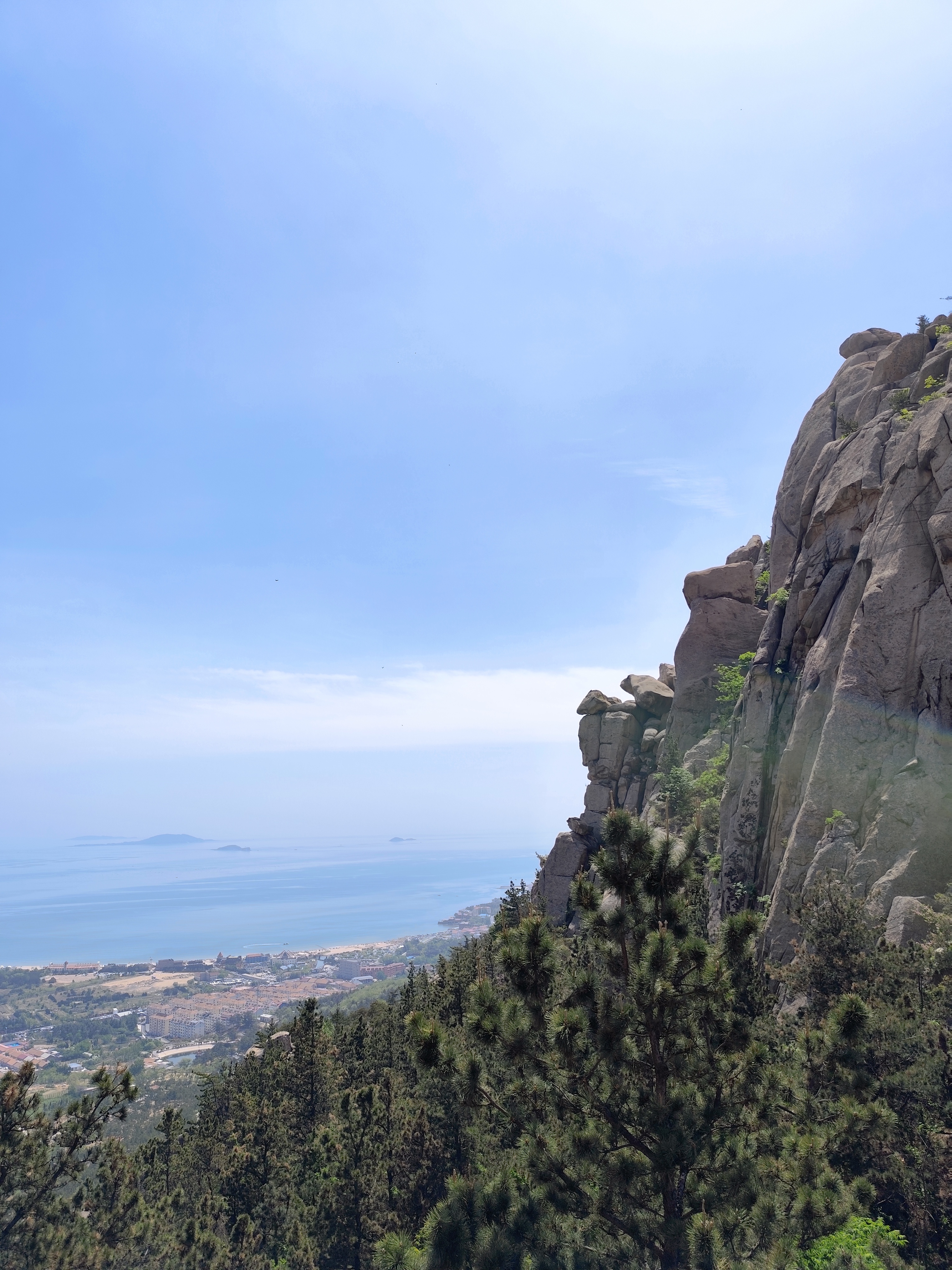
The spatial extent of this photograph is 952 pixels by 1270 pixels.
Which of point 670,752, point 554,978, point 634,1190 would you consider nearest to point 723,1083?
point 634,1190

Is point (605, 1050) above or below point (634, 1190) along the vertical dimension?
above

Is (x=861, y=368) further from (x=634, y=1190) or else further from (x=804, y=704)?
(x=634, y=1190)

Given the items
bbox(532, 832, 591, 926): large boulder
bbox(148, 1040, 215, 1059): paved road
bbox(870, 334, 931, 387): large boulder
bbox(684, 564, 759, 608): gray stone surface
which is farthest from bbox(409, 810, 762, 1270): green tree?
bbox(148, 1040, 215, 1059): paved road

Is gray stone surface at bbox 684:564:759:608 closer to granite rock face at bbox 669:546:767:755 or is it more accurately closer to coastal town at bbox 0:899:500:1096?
granite rock face at bbox 669:546:767:755

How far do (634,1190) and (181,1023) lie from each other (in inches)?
6145

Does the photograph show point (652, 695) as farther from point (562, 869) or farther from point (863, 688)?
point (863, 688)

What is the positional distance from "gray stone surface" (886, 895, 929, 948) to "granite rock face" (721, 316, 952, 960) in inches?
9.3

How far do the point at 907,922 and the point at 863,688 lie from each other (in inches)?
245

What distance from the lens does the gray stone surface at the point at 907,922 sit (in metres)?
13.1

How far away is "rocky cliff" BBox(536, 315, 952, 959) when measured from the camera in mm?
15492

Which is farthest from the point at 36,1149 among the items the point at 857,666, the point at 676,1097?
the point at 857,666

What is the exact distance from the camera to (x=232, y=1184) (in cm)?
2062

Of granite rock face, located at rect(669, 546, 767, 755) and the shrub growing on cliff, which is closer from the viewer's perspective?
the shrub growing on cliff

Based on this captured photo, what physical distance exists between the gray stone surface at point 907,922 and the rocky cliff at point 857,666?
63mm
